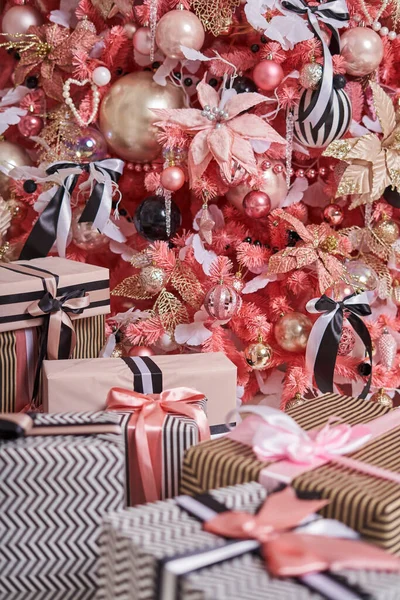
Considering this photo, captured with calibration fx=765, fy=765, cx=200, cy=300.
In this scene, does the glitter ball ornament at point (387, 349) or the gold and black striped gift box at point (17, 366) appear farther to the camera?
the glitter ball ornament at point (387, 349)

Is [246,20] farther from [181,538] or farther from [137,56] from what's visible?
[181,538]

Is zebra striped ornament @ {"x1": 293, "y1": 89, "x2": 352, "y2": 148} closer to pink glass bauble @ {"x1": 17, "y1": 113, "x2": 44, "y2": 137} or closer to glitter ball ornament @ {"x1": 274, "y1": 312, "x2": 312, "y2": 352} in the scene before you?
glitter ball ornament @ {"x1": 274, "y1": 312, "x2": 312, "y2": 352}

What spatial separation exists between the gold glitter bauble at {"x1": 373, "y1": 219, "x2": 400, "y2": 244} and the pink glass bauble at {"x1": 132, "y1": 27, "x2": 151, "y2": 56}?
0.58 meters

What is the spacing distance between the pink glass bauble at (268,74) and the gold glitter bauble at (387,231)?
1.18 ft

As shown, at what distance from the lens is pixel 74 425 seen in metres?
0.83

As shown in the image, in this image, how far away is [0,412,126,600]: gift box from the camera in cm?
78

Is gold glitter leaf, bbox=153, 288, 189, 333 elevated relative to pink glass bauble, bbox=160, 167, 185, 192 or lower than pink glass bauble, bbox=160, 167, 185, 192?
lower

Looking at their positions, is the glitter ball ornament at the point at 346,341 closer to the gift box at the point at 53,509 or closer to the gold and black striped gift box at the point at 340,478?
the gold and black striped gift box at the point at 340,478

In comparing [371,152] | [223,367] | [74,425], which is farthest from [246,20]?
[74,425]

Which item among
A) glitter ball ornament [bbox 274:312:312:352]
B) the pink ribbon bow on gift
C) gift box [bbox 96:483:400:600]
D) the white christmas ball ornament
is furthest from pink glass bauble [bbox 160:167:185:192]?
gift box [bbox 96:483:400:600]

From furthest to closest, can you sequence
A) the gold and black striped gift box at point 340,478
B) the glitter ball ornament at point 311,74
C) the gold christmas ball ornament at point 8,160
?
the gold christmas ball ornament at point 8,160 < the glitter ball ornament at point 311,74 < the gold and black striped gift box at point 340,478

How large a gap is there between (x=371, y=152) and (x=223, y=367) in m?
0.61

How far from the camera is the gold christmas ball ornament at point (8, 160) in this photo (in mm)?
1616

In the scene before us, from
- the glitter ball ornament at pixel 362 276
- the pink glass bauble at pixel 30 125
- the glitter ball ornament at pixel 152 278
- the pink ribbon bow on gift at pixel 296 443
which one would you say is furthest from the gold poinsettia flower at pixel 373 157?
the pink ribbon bow on gift at pixel 296 443
